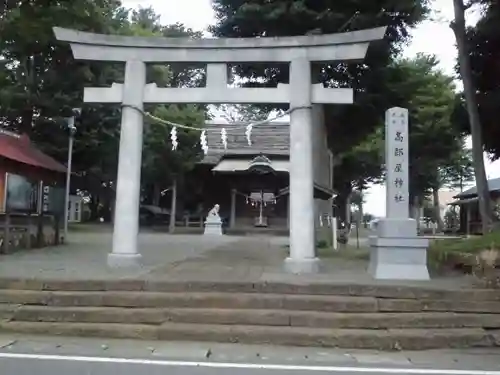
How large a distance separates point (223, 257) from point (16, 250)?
19.5 ft

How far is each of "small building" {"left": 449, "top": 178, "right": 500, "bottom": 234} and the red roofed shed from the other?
71.7ft

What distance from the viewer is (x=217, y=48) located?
11.3 m

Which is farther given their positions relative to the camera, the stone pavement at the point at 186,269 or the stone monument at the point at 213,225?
the stone monument at the point at 213,225

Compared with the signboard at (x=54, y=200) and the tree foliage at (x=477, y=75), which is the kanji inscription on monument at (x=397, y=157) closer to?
the tree foliage at (x=477, y=75)

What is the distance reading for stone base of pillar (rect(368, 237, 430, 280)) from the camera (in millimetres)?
9750

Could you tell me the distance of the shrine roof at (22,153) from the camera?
49.5ft

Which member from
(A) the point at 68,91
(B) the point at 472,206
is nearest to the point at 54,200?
(A) the point at 68,91

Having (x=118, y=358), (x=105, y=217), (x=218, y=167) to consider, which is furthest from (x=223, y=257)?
(x=105, y=217)

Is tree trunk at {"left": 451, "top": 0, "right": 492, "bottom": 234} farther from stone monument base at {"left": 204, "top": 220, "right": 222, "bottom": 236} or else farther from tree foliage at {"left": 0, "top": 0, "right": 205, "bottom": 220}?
stone monument base at {"left": 204, "top": 220, "right": 222, "bottom": 236}

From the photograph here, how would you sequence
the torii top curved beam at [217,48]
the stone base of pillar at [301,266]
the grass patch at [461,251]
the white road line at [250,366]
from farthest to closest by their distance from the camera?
the torii top curved beam at [217,48] < the stone base of pillar at [301,266] < the grass patch at [461,251] < the white road line at [250,366]

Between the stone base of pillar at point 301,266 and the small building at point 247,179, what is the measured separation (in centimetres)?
1797

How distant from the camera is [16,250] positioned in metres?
15.3

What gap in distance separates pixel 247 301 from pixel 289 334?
0.97 m

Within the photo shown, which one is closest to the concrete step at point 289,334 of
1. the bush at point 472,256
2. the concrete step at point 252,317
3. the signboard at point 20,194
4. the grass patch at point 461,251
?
the concrete step at point 252,317
